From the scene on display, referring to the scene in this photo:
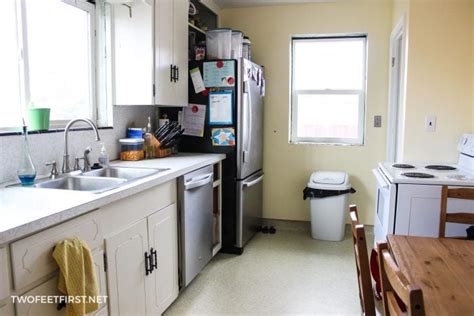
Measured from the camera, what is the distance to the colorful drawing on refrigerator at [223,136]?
3213 mm

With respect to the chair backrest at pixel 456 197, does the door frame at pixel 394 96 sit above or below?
above

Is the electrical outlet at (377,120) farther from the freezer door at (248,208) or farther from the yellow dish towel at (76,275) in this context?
the yellow dish towel at (76,275)

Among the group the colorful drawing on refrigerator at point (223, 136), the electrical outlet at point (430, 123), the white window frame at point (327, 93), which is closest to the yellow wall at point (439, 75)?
the electrical outlet at point (430, 123)

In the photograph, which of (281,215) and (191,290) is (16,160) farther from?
(281,215)

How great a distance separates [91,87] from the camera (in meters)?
2.62

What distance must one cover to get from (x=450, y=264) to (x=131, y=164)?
6.31ft

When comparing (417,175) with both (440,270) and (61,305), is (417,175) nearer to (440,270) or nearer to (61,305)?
(440,270)

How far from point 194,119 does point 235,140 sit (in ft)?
1.36

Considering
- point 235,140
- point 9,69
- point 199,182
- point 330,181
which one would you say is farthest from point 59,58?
point 330,181

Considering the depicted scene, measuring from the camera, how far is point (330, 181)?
12.0ft

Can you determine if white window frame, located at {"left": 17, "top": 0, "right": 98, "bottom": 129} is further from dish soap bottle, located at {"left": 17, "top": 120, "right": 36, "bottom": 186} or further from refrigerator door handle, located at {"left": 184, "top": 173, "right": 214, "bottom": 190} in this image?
refrigerator door handle, located at {"left": 184, "top": 173, "right": 214, "bottom": 190}

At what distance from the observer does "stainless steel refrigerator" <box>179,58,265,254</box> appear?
124 inches

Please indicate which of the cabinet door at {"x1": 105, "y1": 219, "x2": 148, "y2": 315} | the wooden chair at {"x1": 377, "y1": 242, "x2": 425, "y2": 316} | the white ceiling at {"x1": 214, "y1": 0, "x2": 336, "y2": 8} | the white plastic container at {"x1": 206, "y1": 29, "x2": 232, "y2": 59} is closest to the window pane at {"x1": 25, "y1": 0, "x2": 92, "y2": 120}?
the cabinet door at {"x1": 105, "y1": 219, "x2": 148, "y2": 315}

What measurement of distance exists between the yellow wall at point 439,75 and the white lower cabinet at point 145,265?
1977mm
